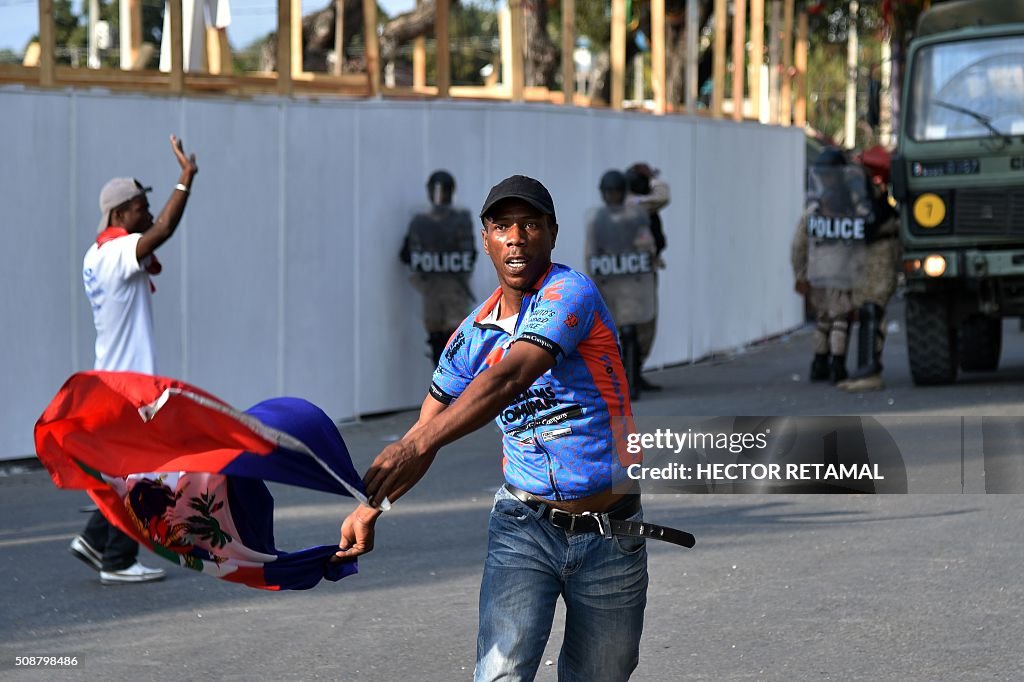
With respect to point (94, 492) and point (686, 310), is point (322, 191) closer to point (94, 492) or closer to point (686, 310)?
point (686, 310)

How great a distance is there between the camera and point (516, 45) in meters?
16.1

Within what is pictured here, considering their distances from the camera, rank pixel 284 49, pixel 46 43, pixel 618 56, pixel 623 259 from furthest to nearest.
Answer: pixel 618 56 → pixel 623 259 → pixel 284 49 → pixel 46 43

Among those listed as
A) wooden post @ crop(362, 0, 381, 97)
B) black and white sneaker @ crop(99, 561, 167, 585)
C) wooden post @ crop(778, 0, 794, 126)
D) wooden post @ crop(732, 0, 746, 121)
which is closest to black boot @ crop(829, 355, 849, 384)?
wooden post @ crop(362, 0, 381, 97)

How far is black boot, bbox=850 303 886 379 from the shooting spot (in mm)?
14562

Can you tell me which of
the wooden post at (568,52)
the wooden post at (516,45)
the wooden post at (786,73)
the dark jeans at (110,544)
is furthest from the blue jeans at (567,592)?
the wooden post at (786,73)

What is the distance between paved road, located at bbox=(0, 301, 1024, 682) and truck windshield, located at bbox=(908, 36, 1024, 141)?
4.95 metres

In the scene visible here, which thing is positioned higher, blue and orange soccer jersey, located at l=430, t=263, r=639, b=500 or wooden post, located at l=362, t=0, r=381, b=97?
wooden post, located at l=362, t=0, r=381, b=97

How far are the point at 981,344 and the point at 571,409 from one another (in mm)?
12638

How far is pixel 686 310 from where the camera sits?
1858 centimetres

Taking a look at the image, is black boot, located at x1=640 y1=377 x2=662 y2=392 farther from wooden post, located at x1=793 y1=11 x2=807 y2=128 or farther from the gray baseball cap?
wooden post, located at x1=793 y1=11 x2=807 y2=128

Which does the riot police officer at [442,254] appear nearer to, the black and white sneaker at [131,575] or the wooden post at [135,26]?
the wooden post at [135,26]

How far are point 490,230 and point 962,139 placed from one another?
Answer: 11.1 m

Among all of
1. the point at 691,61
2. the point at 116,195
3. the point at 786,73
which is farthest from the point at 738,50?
the point at 116,195

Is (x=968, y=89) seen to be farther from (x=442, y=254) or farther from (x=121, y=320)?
(x=121, y=320)
